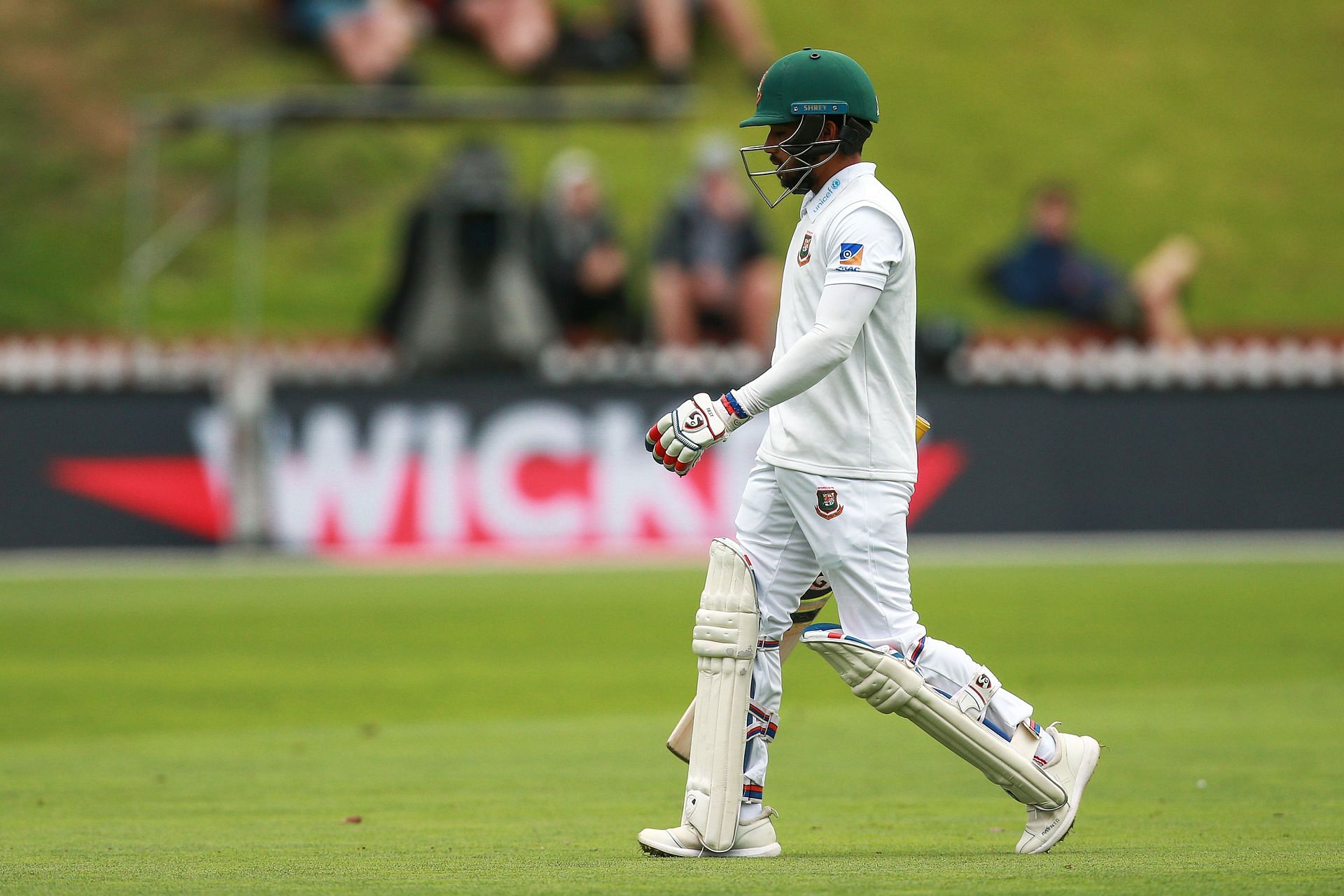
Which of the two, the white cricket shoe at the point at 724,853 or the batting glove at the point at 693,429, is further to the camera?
the white cricket shoe at the point at 724,853

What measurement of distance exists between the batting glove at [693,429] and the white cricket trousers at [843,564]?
11.3 inches

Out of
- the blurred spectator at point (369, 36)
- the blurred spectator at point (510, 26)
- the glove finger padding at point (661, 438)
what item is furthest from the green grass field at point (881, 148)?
the glove finger padding at point (661, 438)

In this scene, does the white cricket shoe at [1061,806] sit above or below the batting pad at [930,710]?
below

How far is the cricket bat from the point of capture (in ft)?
17.2

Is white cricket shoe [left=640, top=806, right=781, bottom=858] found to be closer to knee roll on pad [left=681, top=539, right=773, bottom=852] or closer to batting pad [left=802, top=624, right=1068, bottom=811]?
knee roll on pad [left=681, top=539, right=773, bottom=852]

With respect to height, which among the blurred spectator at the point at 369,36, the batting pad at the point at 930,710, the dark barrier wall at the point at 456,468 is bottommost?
the dark barrier wall at the point at 456,468

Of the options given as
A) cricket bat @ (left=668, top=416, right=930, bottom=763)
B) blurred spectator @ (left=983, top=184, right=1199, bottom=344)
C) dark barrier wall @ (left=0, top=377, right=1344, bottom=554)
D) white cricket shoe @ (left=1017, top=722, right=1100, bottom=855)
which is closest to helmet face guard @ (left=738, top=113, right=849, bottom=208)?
cricket bat @ (left=668, top=416, right=930, bottom=763)

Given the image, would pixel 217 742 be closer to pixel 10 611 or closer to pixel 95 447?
pixel 10 611

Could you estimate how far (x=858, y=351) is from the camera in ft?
16.5

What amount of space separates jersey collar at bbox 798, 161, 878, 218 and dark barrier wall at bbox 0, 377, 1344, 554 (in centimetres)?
1076

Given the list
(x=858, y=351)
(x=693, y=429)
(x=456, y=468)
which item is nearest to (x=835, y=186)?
(x=858, y=351)

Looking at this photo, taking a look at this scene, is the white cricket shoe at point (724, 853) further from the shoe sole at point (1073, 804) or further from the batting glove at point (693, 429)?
the batting glove at point (693, 429)

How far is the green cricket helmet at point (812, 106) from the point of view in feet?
16.7

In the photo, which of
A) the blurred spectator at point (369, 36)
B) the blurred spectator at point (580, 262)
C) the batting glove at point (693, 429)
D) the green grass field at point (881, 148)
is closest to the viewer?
the batting glove at point (693, 429)
